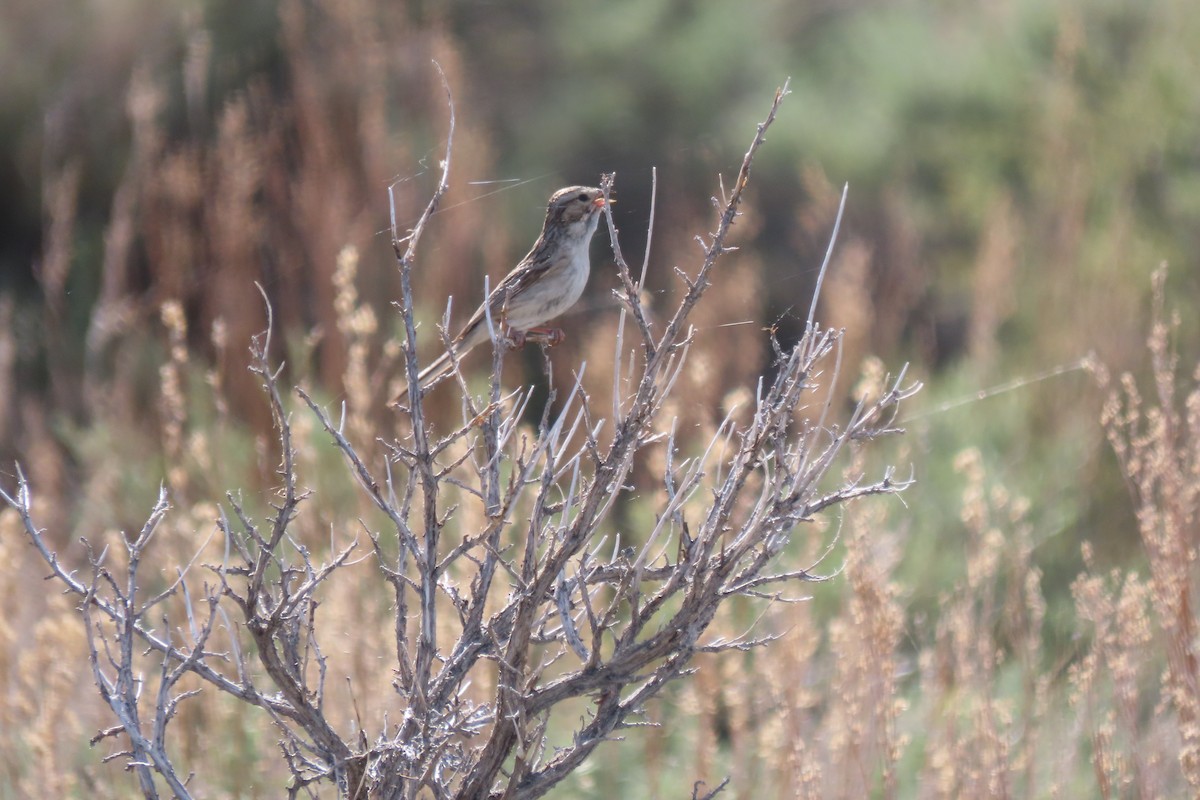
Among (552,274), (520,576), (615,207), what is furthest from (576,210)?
(615,207)

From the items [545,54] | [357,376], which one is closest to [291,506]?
[357,376]

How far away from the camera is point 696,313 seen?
5.82 m

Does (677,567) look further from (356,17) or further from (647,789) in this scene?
(356,17)

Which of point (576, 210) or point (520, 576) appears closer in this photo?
point (520, 576)

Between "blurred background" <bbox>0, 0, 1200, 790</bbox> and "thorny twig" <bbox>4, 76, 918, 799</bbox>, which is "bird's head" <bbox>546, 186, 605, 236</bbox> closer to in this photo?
"blurred background" <bbox>0, 0, 1200, 790</bbox>

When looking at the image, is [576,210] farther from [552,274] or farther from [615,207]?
[615,207]

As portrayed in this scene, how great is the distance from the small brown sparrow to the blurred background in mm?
420

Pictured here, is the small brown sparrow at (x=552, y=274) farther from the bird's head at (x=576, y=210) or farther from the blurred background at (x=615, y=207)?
the blurred background at (x=615, y=207)

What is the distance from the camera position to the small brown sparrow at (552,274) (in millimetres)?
2967

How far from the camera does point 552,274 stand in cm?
303

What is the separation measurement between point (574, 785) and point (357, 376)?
136 cm

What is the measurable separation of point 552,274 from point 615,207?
2.21m

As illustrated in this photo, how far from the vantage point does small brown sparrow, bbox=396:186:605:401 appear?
2.97m

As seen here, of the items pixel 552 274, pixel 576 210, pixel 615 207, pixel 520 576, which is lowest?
pixel 520 576
